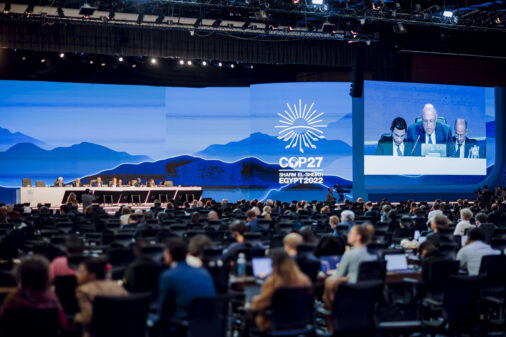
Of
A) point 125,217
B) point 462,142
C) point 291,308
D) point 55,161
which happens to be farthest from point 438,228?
point 55,161

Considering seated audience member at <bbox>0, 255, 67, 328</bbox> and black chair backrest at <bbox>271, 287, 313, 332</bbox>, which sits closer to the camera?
seated audience member at <bbox>0, 255, 67, 328</bbox>

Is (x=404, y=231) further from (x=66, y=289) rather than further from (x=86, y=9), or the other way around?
(x=86, y=9)

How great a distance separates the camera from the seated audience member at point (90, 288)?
4.77 m

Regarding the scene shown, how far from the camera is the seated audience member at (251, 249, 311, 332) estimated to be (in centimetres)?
492

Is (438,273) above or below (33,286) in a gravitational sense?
below

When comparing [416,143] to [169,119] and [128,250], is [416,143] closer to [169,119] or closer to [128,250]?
[169,119]

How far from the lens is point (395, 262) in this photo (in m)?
7.29

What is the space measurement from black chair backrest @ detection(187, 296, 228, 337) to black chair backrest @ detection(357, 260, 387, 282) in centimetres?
163

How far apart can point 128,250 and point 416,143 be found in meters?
20.9

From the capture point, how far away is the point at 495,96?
2830cm

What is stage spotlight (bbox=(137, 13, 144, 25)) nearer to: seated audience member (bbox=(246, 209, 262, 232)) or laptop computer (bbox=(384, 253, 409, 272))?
seated audience member (bbox=(246, 209, 262, 232))

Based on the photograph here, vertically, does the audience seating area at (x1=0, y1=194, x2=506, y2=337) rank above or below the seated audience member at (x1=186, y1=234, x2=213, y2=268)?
below

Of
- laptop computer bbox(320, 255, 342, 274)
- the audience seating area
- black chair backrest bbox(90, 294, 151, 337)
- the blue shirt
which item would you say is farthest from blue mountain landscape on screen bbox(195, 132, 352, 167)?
black chair backrest bbox(90, 294, 151, 337)

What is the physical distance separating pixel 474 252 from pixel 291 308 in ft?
10.8
